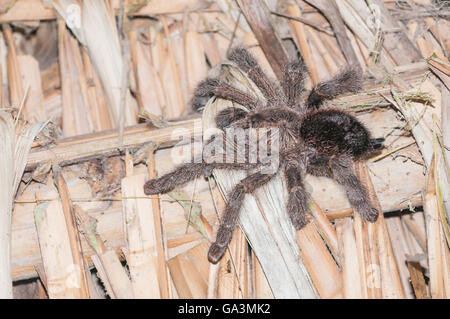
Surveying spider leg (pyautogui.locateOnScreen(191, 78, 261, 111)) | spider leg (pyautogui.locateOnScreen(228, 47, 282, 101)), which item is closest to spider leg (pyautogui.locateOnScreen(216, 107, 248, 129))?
spider leg (pyautogui.locateOnScreen(191, 78, 261, 111))

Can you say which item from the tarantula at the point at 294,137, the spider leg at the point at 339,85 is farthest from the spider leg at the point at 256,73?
the spider leg at the point at 339,85

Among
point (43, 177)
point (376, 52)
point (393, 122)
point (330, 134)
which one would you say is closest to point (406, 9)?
point (376, 52)

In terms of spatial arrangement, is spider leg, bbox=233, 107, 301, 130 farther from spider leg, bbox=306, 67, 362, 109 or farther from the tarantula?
spider leg, bbox=306, 67, 362, 109

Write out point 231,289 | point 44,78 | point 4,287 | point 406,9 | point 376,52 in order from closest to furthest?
1. point 4,287
2. point 231,289
3. point 376,52
4. point 406,9
5. point 44,78

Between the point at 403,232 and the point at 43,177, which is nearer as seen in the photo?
the point at 43,177

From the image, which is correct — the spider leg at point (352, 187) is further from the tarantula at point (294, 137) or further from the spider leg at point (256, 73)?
the spider leg at point (256, 73)
